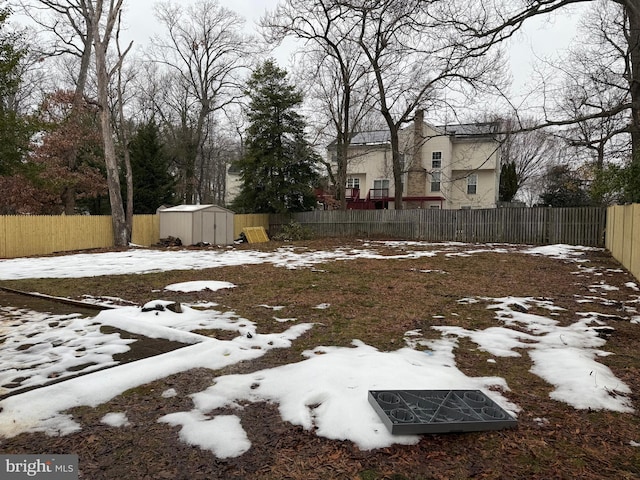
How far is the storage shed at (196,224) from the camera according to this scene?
54.4 feet

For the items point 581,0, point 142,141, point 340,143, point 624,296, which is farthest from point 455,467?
point 142,141

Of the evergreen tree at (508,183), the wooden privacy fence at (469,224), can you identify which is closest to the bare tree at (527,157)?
the evergreen tree at (508,183)

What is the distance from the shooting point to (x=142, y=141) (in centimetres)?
2278

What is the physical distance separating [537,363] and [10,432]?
12.0ft

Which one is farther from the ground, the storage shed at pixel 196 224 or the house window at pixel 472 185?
the house window at pixel 472 185

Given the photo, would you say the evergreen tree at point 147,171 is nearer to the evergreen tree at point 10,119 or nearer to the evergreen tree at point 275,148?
the evergreen tree at point 275,148

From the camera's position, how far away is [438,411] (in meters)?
2.36

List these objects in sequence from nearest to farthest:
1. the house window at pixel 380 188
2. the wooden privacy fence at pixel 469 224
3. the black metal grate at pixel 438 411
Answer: the black metal grate at pixel 438 411 → the wooden privacy fence at pixel 469 224 → the house window at pixel 380 188

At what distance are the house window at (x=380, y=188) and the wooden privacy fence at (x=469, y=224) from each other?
942 cm

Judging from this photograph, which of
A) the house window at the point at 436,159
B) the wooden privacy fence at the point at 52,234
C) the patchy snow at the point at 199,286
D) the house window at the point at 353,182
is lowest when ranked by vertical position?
the patchy snow at the point at 199,286

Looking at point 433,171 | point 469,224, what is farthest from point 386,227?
point 433,171

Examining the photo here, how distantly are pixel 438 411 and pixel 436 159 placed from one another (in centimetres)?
2712

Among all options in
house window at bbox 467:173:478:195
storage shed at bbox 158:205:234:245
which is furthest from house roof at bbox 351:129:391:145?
storage shed at bbox 158:205:234:245

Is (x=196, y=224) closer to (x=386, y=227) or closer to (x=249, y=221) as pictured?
(x=249, y=221)
